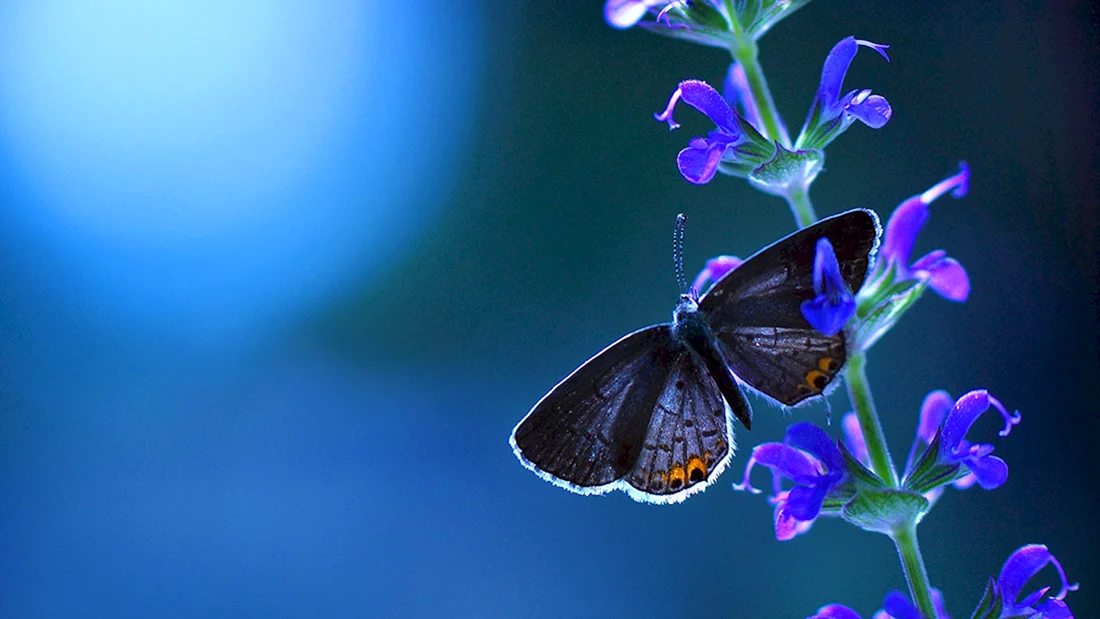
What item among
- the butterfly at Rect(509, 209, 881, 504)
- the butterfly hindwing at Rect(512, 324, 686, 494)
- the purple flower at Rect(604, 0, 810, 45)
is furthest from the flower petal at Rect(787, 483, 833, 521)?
the purple flower at Rect(604, 0, 810, 45)

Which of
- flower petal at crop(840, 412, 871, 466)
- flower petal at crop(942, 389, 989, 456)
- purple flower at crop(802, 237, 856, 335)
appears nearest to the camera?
purple flower at crop(802, 237, 856, 335)

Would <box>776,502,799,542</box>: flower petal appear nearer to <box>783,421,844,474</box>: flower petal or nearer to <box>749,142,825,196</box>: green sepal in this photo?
<box>783,421,844,474</box>: flower petal

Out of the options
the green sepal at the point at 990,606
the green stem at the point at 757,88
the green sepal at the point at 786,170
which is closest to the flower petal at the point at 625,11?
the green stem at the point at 757,88

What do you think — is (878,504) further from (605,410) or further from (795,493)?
(605,410)

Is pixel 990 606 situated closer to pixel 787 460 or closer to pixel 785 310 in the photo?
pixel 787 460

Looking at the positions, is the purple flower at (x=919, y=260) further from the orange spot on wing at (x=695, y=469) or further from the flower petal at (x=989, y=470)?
the orange spot on wing at (x=695, y=469)

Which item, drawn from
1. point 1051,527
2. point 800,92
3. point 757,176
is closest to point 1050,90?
point 800,92
